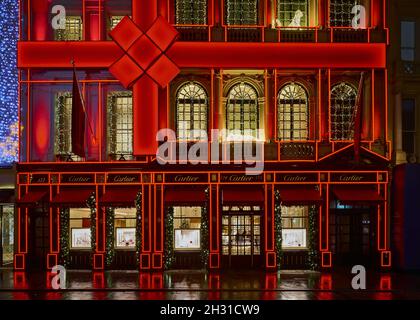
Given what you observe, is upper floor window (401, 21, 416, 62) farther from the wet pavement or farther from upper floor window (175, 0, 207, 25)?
the wet pavement

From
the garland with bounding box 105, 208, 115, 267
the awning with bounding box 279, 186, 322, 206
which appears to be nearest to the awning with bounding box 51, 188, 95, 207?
the garland with bounding box 105, 208, 115, 267

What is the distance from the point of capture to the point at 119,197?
2378cm

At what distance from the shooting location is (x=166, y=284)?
2100cm

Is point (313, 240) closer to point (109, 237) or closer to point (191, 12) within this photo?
point (109, 237)

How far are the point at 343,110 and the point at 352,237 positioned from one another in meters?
5.04

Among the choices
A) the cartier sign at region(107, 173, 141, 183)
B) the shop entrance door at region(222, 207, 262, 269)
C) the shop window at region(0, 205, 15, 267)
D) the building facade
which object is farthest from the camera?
the shop window at region(0, 205, 15, 267)

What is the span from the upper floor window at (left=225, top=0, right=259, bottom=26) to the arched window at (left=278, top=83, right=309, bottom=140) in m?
2.99

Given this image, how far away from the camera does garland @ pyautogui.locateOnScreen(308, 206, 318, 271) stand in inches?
957

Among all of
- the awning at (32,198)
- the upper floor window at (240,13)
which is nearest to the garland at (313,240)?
the upper floor window at (240,13)

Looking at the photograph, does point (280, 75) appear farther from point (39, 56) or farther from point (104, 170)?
point (39, 56)

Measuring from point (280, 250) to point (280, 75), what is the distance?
685 centimetres

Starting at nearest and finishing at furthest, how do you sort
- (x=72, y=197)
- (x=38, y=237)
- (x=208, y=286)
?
(x=208, y=286) < (x=72, y=197) < (x=38, y=237)

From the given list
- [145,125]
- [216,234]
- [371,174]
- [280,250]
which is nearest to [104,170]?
[145,125]

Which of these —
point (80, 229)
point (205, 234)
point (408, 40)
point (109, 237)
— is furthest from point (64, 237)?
point (408, 40)
